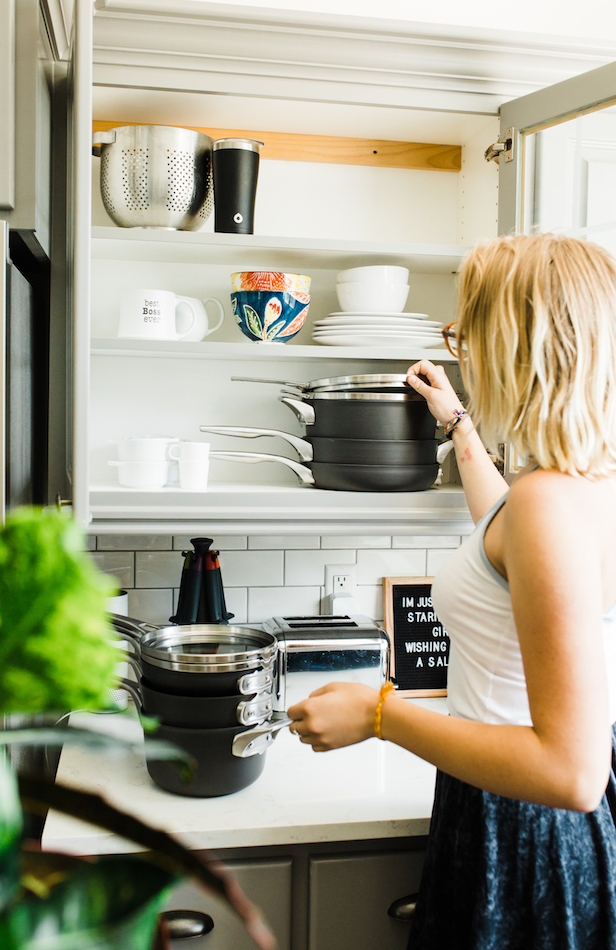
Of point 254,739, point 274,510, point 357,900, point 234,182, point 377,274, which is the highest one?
point 234,182

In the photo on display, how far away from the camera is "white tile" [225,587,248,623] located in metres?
1.69

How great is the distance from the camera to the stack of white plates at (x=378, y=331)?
142cm

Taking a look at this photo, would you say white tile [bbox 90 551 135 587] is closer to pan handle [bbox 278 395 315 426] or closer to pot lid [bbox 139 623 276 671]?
pot lid [bbox 139 623 276 671]

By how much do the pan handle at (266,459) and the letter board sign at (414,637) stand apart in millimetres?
423

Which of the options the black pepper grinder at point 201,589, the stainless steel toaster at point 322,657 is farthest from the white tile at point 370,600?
the black pepper grinder at point 201,589

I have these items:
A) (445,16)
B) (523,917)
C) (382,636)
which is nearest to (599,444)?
(523,917)

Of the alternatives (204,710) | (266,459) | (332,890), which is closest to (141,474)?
(266,459)

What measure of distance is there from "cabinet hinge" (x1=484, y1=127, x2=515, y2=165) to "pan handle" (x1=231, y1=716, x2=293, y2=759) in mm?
1136

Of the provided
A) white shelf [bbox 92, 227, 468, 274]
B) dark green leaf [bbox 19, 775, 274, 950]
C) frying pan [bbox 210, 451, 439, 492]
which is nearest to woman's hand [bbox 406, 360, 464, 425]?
frying pan [bbox 210, 451, 439, 492]

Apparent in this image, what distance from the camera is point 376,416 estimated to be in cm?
137

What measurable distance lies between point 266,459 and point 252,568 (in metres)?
0.38

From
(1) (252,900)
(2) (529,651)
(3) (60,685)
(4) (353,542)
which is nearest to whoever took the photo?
(3) (60,685)

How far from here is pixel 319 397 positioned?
1420 mm

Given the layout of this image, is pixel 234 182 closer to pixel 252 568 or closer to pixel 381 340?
pixel 381 340
